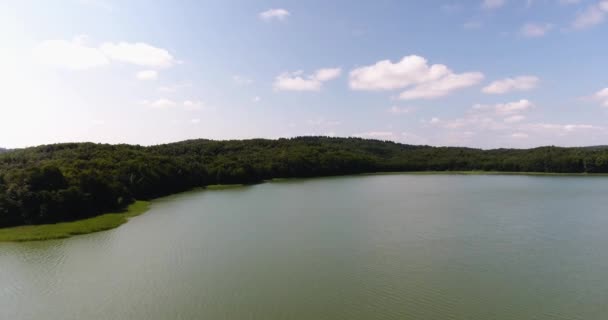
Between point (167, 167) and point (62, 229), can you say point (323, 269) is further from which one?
point (167, 167)

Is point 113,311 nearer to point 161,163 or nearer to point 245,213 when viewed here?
point 245,213

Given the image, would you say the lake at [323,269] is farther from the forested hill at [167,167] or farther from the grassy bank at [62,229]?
the forested hill at [167,167]

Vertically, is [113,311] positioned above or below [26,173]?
below

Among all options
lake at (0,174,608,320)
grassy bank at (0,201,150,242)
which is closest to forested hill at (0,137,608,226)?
grassy bank at (0,201,150,242)

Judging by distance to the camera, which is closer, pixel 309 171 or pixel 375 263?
pixel 375 263

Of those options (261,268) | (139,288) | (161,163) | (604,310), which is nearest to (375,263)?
(261,268)

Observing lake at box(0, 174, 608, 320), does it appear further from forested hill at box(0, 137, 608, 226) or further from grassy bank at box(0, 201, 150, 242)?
forested hill at box(0, 137, 608, 226)
